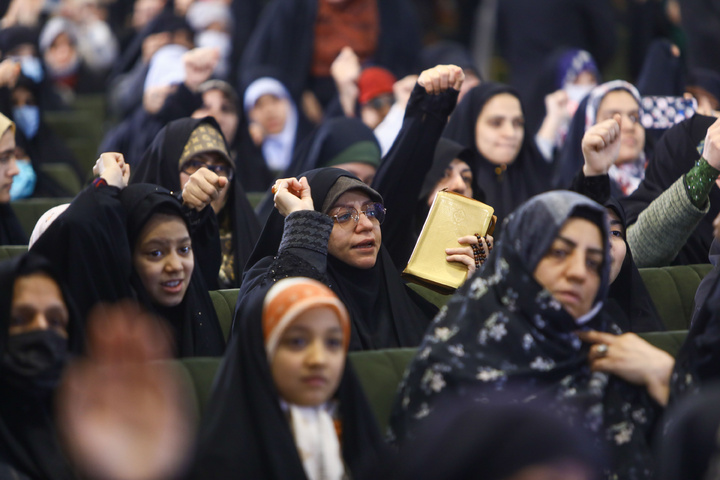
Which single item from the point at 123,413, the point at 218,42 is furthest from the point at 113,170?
the point at 218,42

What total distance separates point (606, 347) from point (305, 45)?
5.04 m

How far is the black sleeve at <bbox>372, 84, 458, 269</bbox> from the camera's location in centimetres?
359

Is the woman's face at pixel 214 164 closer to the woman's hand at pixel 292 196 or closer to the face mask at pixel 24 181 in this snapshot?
the woman's hand at pixel 292 196

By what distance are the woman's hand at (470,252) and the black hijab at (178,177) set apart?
0.99m

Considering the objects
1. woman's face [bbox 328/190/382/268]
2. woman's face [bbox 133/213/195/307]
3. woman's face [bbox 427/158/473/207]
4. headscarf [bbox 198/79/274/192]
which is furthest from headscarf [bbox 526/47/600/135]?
woman's face [bbox 133/213/195/307]

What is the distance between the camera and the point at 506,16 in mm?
7359

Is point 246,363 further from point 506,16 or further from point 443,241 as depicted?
point 506,16

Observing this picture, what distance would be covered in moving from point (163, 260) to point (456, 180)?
1.42 metres

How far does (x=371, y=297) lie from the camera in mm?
2984

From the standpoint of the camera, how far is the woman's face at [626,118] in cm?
461

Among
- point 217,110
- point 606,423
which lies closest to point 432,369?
point 606,423

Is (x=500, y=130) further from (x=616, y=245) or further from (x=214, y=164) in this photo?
(x=616, y=245)

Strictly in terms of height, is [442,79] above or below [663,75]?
below

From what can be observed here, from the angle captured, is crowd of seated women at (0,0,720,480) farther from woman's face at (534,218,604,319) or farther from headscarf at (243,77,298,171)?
headscarf at (243,77,298,171)
